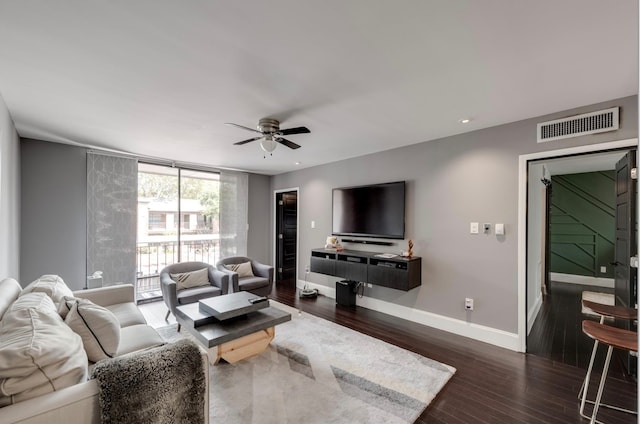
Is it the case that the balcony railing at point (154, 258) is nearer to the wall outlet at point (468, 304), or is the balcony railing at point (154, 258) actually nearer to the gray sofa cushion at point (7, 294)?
the gray sofa cushion at point (7, 294)

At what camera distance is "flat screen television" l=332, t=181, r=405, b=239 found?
3986 mm

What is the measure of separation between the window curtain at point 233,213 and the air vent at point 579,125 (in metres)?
4.95

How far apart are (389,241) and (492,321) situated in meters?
1.57

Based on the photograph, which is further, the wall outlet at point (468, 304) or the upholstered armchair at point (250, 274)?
the upholstered armchair at point (250, 274)

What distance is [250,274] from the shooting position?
4691 millimetres

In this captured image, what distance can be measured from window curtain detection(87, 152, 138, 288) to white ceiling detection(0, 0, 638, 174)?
3.78ft

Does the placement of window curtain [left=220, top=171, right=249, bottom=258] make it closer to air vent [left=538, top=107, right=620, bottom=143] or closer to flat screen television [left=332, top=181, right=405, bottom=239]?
flat screen television [left=332, top=181, right=405, bottom=239]

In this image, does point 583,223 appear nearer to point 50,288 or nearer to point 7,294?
point 50,288

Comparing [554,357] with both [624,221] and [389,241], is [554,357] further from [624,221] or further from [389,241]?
[389,241]

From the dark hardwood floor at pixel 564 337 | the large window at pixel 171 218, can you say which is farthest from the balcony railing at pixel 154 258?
the dark hardwood floor at pixel 564 337

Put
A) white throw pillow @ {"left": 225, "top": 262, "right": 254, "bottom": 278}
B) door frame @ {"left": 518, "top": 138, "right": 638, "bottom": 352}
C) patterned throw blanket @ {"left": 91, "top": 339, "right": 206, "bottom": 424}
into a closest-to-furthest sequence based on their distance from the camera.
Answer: patterned throw blanket @ {"left": 91, "top": 339, "right": 206, "bottom": 424}
door frame @ {"left": 518, "top": 138, "right": 638, "bottom": 352}
white throw pillow @ {"left": 225, "top": 262, "right": 254, "bottom": 278}

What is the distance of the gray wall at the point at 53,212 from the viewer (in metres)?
3.69

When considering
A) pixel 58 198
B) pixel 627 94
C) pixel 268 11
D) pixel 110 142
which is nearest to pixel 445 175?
pixel 627 94

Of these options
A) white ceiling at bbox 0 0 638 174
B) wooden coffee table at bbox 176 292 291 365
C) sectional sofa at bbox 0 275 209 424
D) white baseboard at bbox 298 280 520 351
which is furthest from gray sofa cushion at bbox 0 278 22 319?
white baseboard at bbox 298 280 520 351
